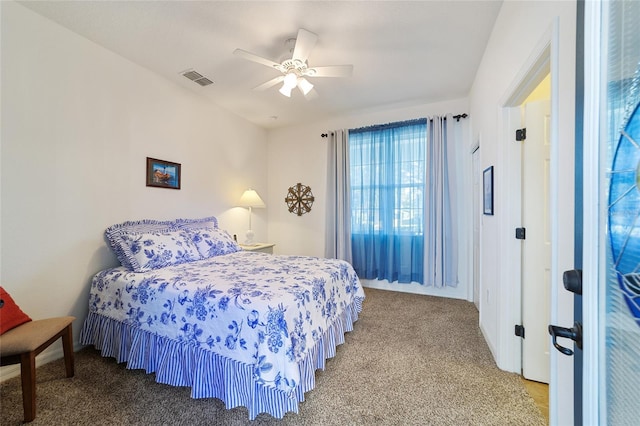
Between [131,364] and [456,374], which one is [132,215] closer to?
[131,364]

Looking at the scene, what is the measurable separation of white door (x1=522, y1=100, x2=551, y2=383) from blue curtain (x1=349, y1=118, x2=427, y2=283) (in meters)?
1.76

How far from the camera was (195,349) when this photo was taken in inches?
63.4

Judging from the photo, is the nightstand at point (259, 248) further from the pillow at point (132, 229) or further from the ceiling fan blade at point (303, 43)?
the ceiling fan blade at point (303, 43)

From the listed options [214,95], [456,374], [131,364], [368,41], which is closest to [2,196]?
[131,364]

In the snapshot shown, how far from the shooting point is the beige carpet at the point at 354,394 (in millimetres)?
1446

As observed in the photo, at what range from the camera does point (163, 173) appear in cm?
289

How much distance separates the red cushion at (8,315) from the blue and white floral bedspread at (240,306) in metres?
0.48

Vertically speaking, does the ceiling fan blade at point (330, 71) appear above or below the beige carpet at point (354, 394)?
above

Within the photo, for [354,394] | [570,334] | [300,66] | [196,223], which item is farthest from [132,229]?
[570,334]

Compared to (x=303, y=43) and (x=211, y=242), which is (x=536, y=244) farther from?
(x=211, y=242)

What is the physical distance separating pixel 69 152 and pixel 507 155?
350 cm

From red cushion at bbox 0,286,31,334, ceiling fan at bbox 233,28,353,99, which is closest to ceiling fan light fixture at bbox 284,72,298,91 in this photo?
ceiling fan at bbox 233,28,353,99

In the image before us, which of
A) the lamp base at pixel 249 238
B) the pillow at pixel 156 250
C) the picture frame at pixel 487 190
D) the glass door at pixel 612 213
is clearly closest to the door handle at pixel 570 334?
the glass door at pixel 612 213

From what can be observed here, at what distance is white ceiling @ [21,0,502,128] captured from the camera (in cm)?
191
